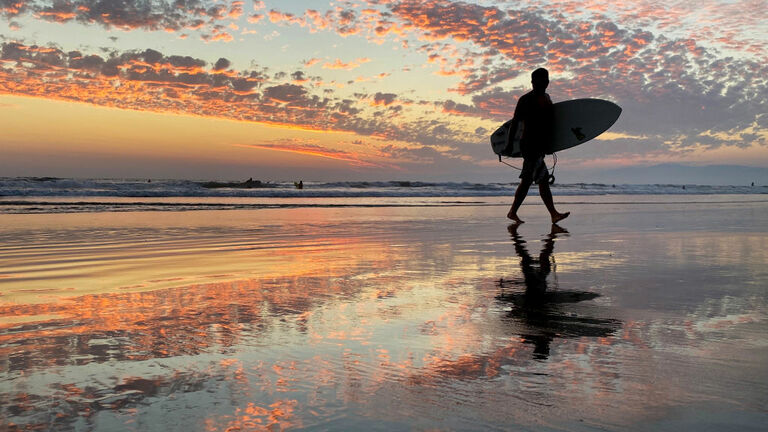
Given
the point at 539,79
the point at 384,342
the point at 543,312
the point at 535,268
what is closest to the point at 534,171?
the point at 539,79

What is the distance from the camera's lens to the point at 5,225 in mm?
10297

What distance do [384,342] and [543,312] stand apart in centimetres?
111

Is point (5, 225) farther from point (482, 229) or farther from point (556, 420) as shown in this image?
point (556, 420)

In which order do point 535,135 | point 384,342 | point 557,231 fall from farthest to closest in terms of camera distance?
point 535,135, point 557,231, point 384,342

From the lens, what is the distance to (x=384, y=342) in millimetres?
2631

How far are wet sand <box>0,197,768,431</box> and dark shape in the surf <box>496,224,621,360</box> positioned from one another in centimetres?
2

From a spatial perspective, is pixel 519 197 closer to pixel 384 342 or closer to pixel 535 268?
pixel 535 268

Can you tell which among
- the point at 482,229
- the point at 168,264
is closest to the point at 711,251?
the point at 482,229

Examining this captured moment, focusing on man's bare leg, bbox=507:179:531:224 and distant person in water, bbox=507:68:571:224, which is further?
man's bare leg, bbox=507:179:531:224

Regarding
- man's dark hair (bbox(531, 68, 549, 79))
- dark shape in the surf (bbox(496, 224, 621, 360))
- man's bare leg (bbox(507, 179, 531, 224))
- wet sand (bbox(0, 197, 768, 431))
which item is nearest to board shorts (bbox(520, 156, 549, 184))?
man's bare leg (bbox(507, 179, 531, 224))

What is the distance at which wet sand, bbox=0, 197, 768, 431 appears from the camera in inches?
70.5

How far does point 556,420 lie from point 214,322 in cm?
187

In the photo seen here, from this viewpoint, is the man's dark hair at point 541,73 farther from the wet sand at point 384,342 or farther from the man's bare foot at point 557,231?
the wet sand at point 384,342

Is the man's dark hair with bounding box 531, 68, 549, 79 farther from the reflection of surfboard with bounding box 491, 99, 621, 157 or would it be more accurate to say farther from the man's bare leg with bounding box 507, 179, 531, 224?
the man's bare leg with bounding box 507, 179, 531, 224
